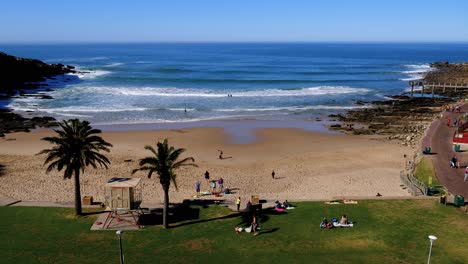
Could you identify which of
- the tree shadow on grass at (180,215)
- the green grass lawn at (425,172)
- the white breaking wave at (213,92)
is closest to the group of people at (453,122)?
the green grass lawn at (425,172)

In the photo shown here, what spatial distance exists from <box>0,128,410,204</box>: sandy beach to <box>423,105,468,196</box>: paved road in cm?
271

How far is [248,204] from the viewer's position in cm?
2284

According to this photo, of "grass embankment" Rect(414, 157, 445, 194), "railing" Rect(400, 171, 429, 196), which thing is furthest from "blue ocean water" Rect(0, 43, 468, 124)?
"railing" Rect(400, 171, 429, 196)

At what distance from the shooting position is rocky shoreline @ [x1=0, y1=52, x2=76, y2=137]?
152 ft

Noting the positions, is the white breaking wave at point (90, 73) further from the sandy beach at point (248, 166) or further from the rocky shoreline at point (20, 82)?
the sandy beach at point (248, 166)

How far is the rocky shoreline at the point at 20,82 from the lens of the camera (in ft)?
152

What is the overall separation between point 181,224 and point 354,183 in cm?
1365

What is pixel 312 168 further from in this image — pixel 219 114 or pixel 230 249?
pixel 219 114

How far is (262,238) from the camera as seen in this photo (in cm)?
1980

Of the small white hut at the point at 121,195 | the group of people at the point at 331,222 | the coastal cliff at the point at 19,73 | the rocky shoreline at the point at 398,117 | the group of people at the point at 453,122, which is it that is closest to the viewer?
the group of people at the point at 331,222

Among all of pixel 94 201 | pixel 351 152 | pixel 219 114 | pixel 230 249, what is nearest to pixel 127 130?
pixel 219 114

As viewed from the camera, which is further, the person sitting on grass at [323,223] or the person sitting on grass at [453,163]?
the person sitting on grass at [453,163]

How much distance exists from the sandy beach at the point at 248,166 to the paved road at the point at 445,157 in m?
2.71

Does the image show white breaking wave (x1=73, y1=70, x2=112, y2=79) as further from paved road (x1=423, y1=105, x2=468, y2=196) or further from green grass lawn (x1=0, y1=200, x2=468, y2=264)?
green grass lawn (x1=0, y1=200, x2=468, y2=264)
